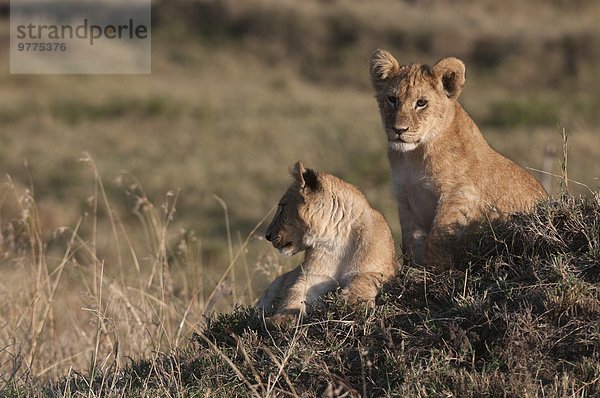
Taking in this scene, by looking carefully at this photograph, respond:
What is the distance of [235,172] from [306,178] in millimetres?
16293

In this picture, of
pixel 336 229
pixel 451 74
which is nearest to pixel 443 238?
pixel 336 229

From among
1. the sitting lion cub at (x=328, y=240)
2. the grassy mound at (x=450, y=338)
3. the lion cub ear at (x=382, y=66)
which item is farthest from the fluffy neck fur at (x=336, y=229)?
the lion cub ear at (x=382, y=66)

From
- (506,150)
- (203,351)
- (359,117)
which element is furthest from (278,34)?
(203,351)

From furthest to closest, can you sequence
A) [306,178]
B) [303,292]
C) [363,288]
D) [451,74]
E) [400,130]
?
[451,74], [400,130], [306,178], [303,292], [363,288]

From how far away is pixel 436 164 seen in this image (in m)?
6.34

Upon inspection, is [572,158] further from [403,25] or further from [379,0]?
[379,0]

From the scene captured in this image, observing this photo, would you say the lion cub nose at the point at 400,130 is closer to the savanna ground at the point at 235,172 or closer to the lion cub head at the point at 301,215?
the lion cub head at the point at 301,215

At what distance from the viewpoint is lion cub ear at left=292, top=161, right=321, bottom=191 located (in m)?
6.06

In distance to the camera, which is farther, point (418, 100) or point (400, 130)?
point (418, 100)

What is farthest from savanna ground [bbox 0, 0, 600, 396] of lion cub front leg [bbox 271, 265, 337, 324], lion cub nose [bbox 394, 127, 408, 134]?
lion cub nose [bbox 394, 127, 408, 134]

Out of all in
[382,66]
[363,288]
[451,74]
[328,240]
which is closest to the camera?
[363,288]

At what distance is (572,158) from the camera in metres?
20.7

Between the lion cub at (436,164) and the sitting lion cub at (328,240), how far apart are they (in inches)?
14.8

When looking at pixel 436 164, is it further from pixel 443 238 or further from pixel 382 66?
pixel 382 66
